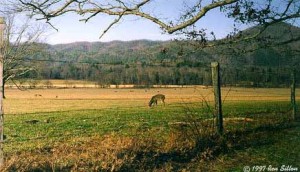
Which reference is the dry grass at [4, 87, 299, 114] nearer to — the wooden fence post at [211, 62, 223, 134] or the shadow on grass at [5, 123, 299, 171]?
the wooden fence post at [211, 62, 223, 134]

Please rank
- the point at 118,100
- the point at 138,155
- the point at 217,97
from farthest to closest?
the point at 118,100 → the point at 217,97 → the point at 138,155

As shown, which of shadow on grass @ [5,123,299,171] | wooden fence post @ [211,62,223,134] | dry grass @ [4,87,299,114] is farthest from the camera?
dry grass @ [4,87,299,114]

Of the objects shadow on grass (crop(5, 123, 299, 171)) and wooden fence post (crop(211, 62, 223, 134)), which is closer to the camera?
shadow on grass (crop(5, 123, 299, 171))

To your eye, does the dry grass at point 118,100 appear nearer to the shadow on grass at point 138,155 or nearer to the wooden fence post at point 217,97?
the wooden fence post at point 217,97

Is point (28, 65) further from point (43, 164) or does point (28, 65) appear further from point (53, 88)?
point (53, 88)

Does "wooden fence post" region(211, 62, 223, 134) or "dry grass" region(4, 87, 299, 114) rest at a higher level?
"wooden fence post" region(211, 62, 223, 134)

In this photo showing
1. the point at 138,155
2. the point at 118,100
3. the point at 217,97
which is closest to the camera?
the point at 138,155

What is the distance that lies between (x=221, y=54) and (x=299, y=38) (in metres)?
2.70

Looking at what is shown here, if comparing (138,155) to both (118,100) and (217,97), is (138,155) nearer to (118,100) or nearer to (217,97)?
(217,97)

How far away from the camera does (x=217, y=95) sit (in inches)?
377

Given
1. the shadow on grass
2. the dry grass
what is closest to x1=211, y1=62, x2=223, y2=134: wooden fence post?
the shadow on grass

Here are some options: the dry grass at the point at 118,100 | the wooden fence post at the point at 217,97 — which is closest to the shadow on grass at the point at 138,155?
the wooden fence post at the point at 217,97

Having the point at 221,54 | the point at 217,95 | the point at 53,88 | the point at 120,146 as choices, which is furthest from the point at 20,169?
the point at 53,88

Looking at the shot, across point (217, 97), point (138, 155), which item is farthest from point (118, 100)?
point (138, 155)
